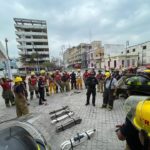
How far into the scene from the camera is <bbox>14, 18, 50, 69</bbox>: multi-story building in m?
54.0

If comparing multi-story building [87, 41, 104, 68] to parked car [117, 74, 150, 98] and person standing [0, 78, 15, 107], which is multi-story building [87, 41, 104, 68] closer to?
person standing [0, 78, 15, 107]

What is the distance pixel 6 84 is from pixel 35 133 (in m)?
6.53

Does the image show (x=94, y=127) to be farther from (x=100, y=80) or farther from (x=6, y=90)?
(x=100, y=80)

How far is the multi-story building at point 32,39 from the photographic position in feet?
177

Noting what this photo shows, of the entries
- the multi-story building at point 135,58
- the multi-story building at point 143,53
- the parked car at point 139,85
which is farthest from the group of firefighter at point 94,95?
the multi-story building at point 143,53

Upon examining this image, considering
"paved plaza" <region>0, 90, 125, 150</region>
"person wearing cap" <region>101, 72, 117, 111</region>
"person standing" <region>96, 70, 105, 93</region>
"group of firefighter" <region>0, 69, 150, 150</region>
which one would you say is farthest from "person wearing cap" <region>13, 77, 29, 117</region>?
"person standing" <region>96, 70, 105, 93</region>

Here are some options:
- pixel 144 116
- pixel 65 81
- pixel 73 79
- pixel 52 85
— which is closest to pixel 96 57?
pixel 73 79

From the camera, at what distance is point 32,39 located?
5572cm

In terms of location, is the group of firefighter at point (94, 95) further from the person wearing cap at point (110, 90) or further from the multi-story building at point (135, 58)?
the multi-story building at point (135, 58)

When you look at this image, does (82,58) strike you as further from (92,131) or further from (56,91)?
(92,131)

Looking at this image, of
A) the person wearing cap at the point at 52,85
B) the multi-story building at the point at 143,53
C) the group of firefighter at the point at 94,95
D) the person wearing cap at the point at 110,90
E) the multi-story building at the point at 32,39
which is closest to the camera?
the group of firefighter at the point at 94,95

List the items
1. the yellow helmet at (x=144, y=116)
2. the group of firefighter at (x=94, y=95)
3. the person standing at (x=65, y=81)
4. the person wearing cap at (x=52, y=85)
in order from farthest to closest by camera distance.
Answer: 1. the person standing at (x=65, y=81)
2. the person wearing cap at (x=52, y=85)
3. the group of firefighter at (x=94, y=95)
4. the yellow helmet at (x=144, y=116)

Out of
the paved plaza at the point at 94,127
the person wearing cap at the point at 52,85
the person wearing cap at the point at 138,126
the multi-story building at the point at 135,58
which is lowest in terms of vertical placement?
the paved plaza at the point at 94,127

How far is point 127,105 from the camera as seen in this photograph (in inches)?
85.5
